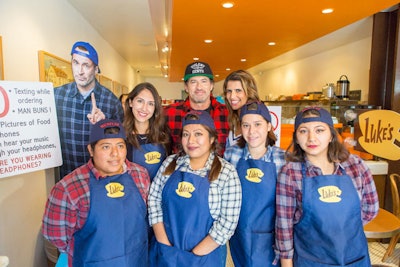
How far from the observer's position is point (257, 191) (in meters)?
1.57

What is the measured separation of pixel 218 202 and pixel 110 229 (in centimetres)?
56

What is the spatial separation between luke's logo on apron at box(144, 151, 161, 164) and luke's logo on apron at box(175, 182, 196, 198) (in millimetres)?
399

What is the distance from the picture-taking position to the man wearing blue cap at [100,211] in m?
1.37

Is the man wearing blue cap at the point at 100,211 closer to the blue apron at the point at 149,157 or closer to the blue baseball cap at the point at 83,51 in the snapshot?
the blue apron at the point at 149,157

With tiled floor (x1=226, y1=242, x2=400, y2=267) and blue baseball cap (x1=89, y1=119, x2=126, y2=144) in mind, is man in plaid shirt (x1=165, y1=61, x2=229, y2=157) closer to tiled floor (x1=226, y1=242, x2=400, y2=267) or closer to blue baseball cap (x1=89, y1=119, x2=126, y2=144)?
blue baseball cap (x1=89, y1=119, x2=126, y2=144)

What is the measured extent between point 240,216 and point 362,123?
1.63m

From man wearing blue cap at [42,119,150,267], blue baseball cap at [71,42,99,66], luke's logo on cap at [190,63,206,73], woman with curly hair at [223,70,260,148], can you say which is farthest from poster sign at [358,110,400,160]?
blue baseball cap at [71,42,99,66]

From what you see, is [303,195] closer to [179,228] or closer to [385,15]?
[179,228]

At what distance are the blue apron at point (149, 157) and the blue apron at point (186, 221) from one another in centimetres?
35

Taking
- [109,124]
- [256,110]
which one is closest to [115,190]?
[109,124]

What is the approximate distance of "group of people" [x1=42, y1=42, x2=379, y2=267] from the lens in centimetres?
140

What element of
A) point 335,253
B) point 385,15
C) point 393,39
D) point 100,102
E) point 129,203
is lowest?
point 335,253

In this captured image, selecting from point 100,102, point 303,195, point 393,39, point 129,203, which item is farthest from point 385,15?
point 129,203

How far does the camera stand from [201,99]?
7.11ft
